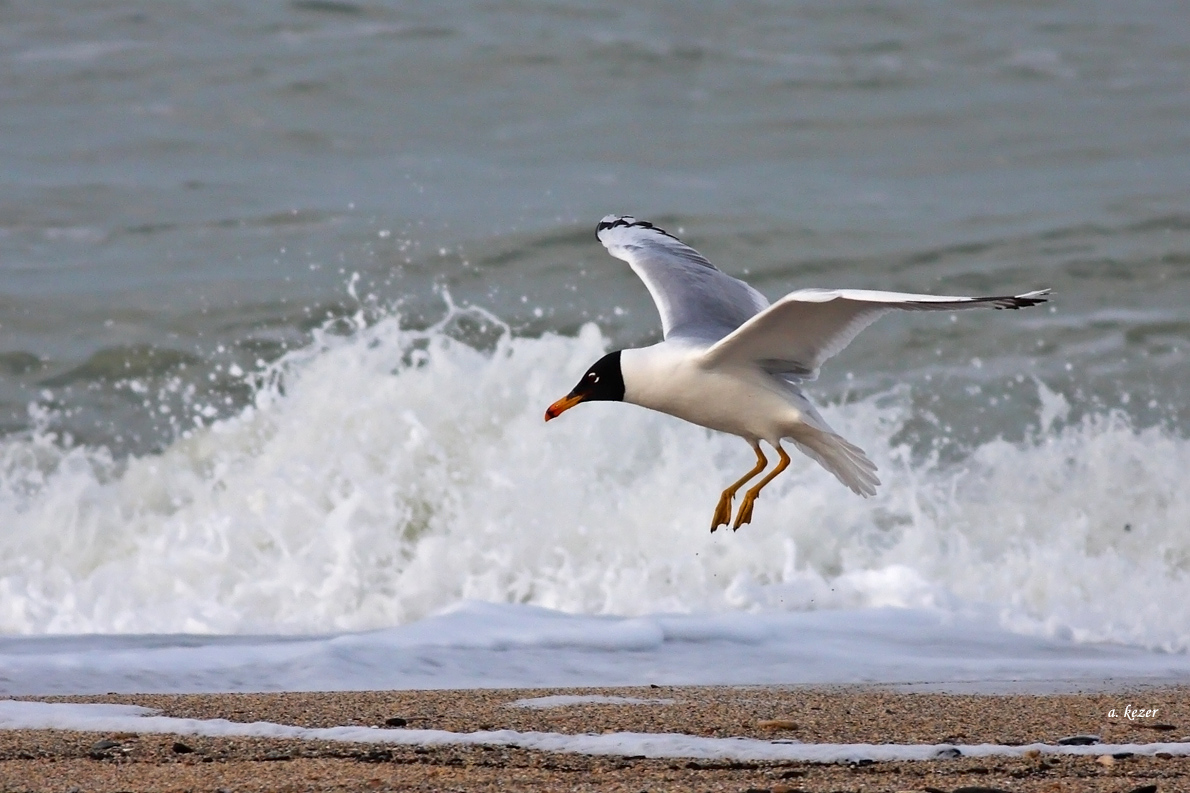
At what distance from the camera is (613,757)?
3.71m

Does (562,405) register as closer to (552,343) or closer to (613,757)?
A: (613,757)

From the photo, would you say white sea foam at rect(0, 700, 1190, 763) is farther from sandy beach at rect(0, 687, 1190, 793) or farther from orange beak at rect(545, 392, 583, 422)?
orange beak at rect(545, 392, 583, 422)

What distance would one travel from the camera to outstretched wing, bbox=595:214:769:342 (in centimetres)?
561

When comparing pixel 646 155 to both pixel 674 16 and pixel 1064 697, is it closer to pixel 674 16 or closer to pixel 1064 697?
pixel 674 16

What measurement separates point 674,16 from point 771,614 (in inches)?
370

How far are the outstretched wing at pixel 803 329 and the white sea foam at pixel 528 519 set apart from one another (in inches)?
50.7

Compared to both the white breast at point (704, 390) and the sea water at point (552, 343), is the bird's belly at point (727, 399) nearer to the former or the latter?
the white breast at point (704, 390)

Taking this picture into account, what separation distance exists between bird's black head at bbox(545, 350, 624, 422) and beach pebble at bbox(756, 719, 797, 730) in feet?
4.60

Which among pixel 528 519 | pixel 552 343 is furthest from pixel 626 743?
pixel 552 343

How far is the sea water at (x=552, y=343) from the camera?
6.38 metres

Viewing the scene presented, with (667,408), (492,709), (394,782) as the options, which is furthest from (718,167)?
(394,782)

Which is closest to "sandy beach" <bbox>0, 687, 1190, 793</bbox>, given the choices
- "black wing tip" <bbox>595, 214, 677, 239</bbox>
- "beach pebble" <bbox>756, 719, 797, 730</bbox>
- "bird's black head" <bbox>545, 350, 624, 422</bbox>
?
"beach pebble" <bbox>756, 719, 797, 730</bbox>

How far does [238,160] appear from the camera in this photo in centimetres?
1262

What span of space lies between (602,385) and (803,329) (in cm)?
70
